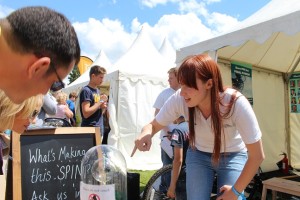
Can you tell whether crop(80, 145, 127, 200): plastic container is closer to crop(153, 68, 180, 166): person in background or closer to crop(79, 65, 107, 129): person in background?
crop(79, 65, 107, 129): person in background

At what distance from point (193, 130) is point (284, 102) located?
17.5 ft

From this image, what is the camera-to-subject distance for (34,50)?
35.2 inches

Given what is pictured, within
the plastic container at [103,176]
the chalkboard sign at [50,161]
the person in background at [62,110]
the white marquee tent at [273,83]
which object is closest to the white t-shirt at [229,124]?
the plastic container at [103,176]

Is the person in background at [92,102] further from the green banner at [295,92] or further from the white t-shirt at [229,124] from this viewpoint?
the green banner at [295,92]

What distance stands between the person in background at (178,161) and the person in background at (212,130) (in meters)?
1.07

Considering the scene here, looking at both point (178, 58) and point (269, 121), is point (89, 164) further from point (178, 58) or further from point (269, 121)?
point (269, 121)

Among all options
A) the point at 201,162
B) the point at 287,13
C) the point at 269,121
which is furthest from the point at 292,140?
the point at 201,162

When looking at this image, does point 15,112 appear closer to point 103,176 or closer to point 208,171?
point 103,176

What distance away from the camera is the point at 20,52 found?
882 millimetres

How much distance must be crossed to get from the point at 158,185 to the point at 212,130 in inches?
74.3

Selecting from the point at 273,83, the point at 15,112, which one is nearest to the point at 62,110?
the point at 15,112

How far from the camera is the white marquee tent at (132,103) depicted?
7.08 meters

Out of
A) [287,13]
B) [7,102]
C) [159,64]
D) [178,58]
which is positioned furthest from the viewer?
[159,64]

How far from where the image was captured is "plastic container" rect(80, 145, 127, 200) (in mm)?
1311
